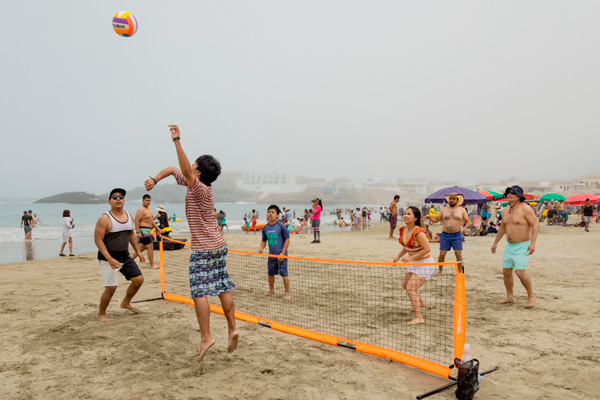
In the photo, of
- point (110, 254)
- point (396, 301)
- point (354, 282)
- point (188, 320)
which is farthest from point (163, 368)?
point (354, 282)

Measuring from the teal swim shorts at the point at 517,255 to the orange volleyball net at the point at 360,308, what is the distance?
1.01 m

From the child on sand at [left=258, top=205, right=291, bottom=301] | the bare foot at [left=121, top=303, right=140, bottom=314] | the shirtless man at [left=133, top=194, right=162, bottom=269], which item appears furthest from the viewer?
the shirtless man at [left=133, top=194, right=162, bottom=269]

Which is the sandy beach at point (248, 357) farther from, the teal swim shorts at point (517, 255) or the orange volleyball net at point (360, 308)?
the teal swim shorts at point (517, 255)

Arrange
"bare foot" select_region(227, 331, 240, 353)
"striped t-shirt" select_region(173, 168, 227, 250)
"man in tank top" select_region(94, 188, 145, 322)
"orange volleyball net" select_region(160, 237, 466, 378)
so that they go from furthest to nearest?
"man in tank top" select_region(94, 188, 145, 322), "orange volleyball net" select_region(160, 237, 466, 378), "bare foot" select_region(227, 331, 240, 353), "striped t-shirt" select_region(173, 168, 227, 250)

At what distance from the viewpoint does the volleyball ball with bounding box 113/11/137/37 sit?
7.21m

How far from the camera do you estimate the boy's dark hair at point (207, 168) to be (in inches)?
147

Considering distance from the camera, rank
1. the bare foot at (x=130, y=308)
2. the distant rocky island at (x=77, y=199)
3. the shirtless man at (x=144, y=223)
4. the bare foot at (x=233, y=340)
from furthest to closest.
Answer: the distant rocky island at (x=77, y=199), the shirtless man at (x=144, y=223), the bare foot at (x=130, y=308), the bare foot at (x=233, y=340)

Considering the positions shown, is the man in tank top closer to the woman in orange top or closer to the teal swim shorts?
the woman in orange top

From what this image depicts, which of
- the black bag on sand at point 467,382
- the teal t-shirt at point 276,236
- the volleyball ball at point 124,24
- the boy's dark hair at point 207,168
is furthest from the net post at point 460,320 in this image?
the volleyball ball at point 124,24

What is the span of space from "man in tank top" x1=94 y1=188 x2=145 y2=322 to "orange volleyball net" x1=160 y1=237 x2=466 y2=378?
54.4 inches

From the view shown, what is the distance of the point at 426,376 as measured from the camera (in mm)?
3639

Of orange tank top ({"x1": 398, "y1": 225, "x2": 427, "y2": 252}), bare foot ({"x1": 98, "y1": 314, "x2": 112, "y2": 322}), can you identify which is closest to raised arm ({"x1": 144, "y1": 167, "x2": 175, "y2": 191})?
bare foot ({"x1": 98, "y1": 314, "x2": 112, "y2": 322})

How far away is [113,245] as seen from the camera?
5.24 meters

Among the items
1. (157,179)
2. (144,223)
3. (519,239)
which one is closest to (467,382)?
(157,179)
